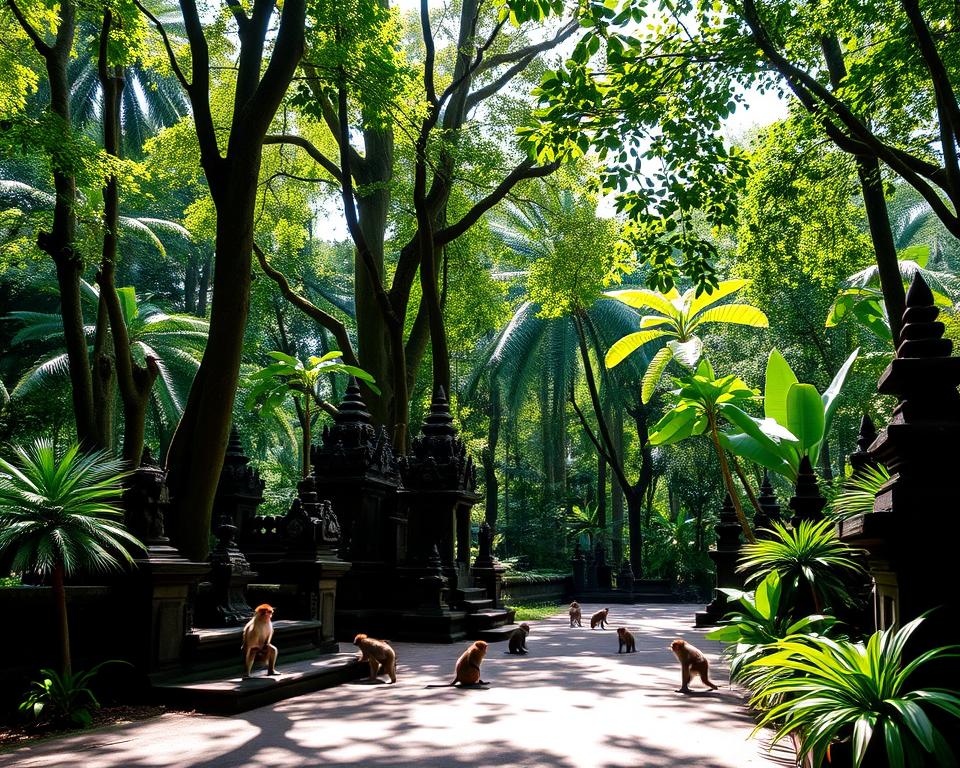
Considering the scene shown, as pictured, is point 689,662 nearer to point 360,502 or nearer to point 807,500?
point 807,500

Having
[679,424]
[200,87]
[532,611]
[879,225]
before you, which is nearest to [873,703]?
[879,225]

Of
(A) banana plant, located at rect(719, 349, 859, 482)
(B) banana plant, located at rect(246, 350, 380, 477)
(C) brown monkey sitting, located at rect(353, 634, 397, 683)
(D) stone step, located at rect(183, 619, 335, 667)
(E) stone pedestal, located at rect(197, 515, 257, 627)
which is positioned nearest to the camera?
(D) stone step, located at rect(183, 619, 335, 667)

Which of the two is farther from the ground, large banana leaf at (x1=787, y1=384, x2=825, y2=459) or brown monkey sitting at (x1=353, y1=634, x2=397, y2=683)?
large banana leaf at (x1=787, y1=384, x2=825, y2=459)

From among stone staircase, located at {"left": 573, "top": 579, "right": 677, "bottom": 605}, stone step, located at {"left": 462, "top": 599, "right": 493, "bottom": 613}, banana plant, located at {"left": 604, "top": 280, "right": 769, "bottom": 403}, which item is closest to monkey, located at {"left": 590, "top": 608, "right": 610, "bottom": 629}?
stone step, located at {"left": 462, "top": 599, "right": 493, "bottom": 613}

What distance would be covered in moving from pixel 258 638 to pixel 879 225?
9.43 metres

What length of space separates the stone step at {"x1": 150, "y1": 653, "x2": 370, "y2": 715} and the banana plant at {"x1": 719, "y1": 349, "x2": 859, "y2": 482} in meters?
6.69

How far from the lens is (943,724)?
163 inches

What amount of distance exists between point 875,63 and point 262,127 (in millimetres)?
7292

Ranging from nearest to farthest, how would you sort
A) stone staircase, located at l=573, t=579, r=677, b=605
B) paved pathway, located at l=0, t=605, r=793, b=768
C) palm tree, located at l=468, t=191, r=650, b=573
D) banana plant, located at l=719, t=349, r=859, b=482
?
paved pathway, located at l=0, t=605, r=793, b=768 < banana plant, located at l=719, t=349, r=859, b=482 < stone staircase, located at l=573, t=579, r=677, b=605 < palm tree, located at l=468, t=191, r=650, b=573

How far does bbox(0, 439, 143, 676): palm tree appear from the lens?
635cm

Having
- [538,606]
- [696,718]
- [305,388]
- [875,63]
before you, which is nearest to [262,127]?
[875,63]

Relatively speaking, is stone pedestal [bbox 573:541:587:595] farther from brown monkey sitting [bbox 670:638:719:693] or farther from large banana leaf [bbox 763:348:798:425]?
brown monkey sitting [bbox 670:638:719:693]

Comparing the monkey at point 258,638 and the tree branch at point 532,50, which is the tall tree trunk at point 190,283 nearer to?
the tree branch at point 532,50

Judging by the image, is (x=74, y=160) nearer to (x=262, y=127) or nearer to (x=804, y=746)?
(x=262, y=127)
